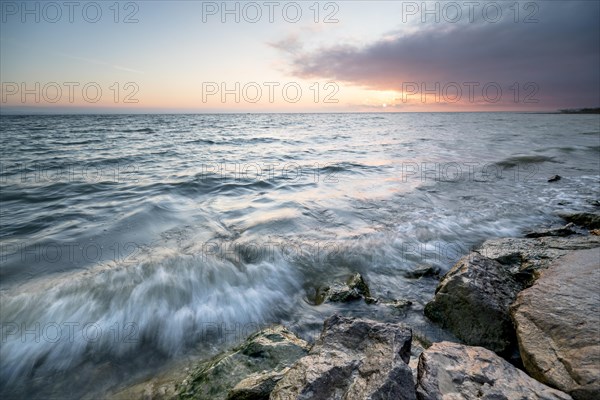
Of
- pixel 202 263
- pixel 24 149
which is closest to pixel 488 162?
pixel 202 263

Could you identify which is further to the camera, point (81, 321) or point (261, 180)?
point (261, 180)

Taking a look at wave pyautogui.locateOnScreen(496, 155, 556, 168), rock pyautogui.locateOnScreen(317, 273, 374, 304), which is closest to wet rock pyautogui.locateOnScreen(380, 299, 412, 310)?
rock pyautogui.locateOnScreen(317, 273, 374, 304)

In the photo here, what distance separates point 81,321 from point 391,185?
938 centimetres

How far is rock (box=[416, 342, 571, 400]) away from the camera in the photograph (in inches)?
76.1

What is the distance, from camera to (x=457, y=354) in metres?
2.28

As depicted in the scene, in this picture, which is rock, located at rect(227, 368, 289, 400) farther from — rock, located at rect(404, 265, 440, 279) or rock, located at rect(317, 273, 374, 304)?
rock, located at rect(404, 265, 440, 279)

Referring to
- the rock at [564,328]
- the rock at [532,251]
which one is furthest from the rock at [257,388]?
the rock at [532,251]

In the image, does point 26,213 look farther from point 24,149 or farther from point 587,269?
point 24,149

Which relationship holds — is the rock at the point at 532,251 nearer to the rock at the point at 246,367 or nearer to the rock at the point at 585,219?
the rock at the point at 585,219

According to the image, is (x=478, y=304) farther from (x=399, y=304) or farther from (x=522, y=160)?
(x=522, y=160)

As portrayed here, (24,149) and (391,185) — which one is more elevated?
(24,149)

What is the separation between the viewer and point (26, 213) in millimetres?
7898

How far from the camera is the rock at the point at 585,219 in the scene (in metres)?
6.30

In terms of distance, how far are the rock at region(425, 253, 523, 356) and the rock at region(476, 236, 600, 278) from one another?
1.47 ft
